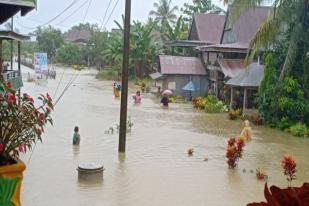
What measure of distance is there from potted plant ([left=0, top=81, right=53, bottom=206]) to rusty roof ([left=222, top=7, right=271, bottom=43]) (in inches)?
1242

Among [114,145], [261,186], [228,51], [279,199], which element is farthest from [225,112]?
[279,199]

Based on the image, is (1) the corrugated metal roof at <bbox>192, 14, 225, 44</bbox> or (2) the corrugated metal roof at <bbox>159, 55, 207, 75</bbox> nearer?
(2) the corrugated metal roof at <bbox>159, 55, 207, 75</bbox>

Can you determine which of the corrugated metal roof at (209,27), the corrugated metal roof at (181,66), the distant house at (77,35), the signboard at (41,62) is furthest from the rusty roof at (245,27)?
the distant house at (77,35)

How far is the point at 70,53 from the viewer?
254 ft

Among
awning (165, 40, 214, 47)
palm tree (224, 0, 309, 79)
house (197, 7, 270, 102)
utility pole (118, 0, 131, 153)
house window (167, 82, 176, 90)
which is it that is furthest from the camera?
A: awning (165, 40, 214, 47)

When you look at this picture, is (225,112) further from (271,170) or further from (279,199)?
(279,199)

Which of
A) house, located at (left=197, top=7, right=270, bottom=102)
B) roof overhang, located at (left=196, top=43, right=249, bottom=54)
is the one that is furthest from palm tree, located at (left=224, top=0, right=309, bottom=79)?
roof overhang, located at (left=196, top=43, right=249, bottom=54)

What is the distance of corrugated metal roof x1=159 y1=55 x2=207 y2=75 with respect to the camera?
126 feet

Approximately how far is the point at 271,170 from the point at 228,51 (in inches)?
819

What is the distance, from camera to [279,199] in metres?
2.04

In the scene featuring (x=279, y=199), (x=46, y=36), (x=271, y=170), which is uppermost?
(x=46, y=36)

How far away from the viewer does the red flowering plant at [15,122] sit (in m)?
5.91

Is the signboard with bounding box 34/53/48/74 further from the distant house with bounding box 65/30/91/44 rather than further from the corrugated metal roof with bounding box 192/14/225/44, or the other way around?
the distant house with bounding box 65/30/91/44

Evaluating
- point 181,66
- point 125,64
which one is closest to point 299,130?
point 125,64
